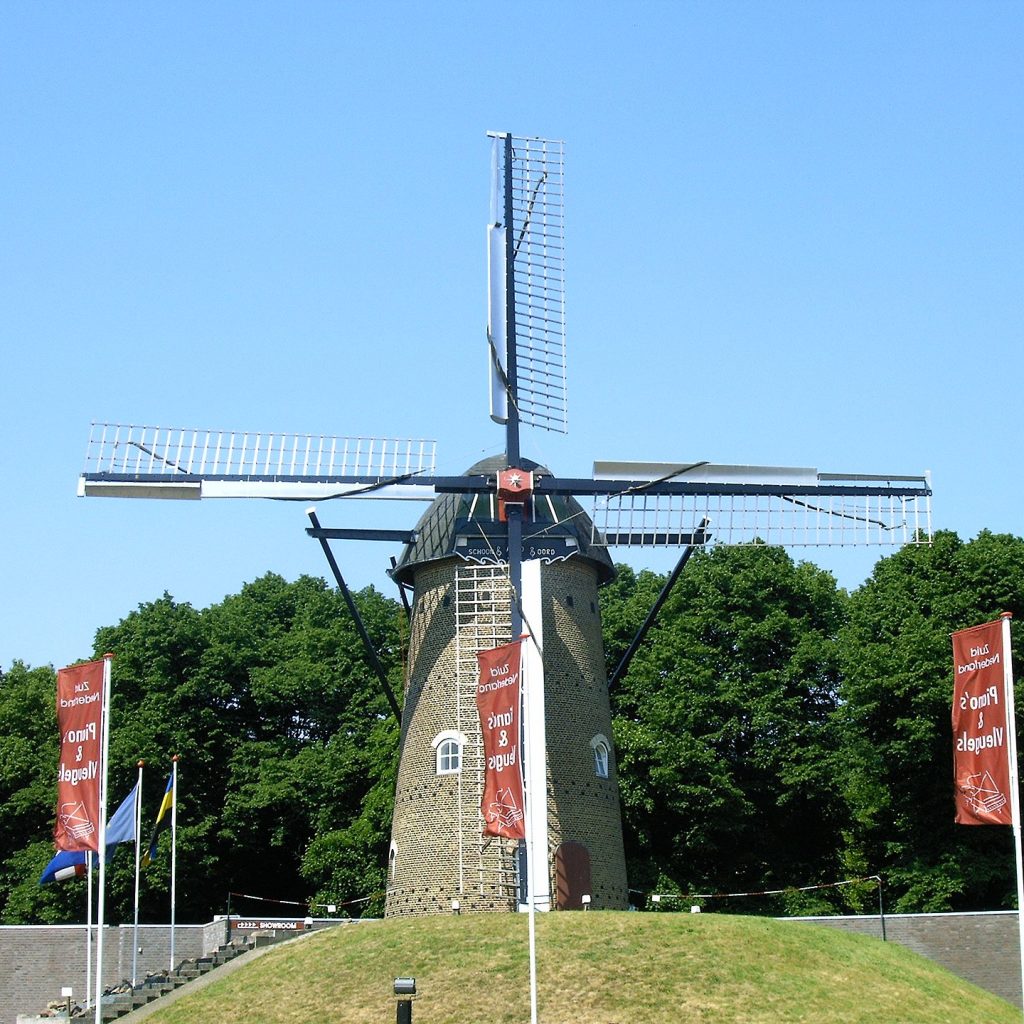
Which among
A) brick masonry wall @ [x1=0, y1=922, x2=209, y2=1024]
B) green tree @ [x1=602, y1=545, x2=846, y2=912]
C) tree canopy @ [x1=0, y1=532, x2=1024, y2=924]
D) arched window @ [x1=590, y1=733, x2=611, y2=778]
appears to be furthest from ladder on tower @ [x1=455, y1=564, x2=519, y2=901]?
green tree @ [x1=602, y1=545, x2=846, y2=912]

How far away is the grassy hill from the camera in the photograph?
3180 centimetres

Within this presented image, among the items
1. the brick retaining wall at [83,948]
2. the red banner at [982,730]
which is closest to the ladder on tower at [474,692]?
the brick retaining wall at [83,948]

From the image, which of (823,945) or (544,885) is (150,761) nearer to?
(544,885)

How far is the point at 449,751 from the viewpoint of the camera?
40156mm

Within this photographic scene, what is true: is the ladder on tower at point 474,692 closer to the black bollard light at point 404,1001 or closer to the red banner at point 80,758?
the black bollard light at point 404,1001

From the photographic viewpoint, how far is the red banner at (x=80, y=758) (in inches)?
1218

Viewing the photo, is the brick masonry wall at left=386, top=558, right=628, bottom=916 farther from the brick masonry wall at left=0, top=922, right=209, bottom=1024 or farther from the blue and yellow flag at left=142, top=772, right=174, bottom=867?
the brick masonry wall at left=0, top=922, right=209, bottom=1024

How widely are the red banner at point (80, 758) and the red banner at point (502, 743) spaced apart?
283 inches

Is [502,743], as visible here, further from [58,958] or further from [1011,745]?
[58,958]

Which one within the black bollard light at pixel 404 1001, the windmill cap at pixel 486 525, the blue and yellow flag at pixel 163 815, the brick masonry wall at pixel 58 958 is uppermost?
the windmill cap at pixel 486 525

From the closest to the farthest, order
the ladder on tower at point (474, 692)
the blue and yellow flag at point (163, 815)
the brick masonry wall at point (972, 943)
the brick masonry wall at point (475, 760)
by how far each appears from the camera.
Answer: the ladder on tower at point (474, 692), the brick masonry wall at point (475, 760), the brick masonry wall at point (972, 943), the blue and yellow flag at point (163, 815)

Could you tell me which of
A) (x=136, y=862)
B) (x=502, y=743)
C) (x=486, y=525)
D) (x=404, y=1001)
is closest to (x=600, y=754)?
(x=486, y=525)

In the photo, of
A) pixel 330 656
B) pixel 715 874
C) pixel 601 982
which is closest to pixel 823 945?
pixel 601 982

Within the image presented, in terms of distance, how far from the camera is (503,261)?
42.0 metres
